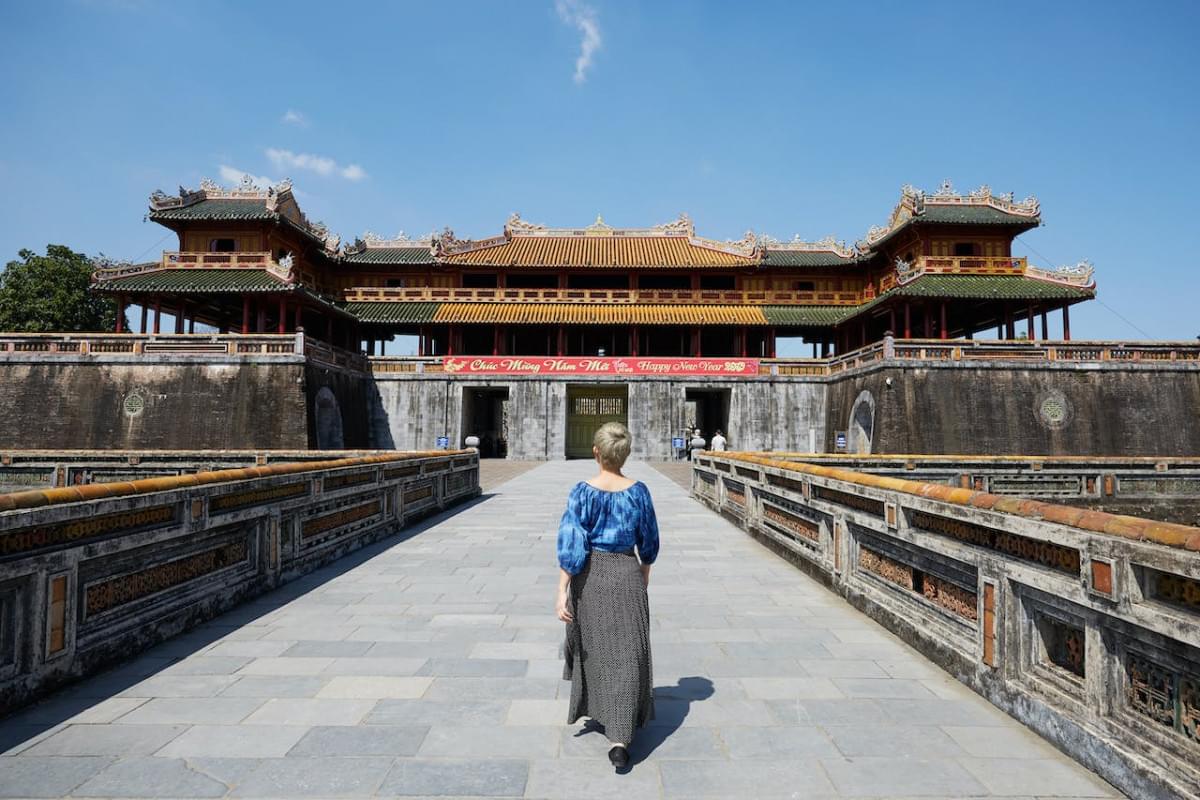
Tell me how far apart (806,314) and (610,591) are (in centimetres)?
2919

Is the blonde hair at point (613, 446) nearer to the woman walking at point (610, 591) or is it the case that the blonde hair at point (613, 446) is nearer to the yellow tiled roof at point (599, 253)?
the woman walking at point (610, 591)

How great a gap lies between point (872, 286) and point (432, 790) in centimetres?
3209

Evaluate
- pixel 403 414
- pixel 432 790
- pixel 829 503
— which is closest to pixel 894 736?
pixel 432 790

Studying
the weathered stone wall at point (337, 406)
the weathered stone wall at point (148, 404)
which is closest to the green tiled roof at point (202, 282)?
the weathered stone wall at point (148, 404)

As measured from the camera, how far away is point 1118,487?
39.7ft

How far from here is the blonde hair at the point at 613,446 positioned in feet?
10.1

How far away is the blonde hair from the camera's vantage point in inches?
121

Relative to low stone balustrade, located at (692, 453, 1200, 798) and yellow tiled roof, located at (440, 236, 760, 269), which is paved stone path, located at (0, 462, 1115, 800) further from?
yellow tiled roof, located at (440, 236, 760, 269)

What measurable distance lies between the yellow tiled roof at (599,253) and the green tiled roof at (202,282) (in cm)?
855

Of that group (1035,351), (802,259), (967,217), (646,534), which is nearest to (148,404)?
(646,534)

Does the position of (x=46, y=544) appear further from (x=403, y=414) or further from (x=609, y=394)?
(x=609, y=394)

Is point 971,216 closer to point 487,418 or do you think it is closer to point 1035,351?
Answer: point 1035,351

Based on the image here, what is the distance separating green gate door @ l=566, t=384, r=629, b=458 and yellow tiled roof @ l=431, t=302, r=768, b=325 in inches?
134

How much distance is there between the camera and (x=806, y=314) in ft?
98.8
